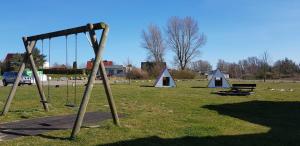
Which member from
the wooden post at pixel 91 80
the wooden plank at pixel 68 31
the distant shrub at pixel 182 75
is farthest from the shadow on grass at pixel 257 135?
the distant shrub at pixel 182 75

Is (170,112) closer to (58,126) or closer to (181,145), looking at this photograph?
(58,126)

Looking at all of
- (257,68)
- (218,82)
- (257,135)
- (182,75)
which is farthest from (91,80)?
(257,68)

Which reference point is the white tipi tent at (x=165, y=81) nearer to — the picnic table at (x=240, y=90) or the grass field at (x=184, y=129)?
the picnic table at (x=240, y=90)

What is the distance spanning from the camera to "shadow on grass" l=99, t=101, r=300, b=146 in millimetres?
8581

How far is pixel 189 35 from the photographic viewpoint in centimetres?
Answer: 8650

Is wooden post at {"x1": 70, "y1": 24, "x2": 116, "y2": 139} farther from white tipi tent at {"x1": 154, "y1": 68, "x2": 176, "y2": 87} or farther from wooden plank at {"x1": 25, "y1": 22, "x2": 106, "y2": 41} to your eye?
white tipi tent at {"x1": 154, "y1": 68, "x2": 176, "y2": 87}

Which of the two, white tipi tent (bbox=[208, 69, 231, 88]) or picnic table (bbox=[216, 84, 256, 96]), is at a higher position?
white tipi tent (bbox=[208, 69, 231, 88])

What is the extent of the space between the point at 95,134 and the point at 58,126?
177cm

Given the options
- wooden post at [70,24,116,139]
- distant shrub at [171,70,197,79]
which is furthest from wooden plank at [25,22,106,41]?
distant shrub at [171,70,197,79]

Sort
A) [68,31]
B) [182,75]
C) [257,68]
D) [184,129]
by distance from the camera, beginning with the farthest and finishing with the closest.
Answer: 1. [257,68]
2. [182,75]
3. [68,31]
4. [184,129]

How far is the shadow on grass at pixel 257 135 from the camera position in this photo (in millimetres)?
8581

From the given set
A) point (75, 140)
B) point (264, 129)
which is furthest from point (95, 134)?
point (264, 129)

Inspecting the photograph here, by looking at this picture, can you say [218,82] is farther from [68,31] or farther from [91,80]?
[91,80]

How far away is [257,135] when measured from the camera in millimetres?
10039
